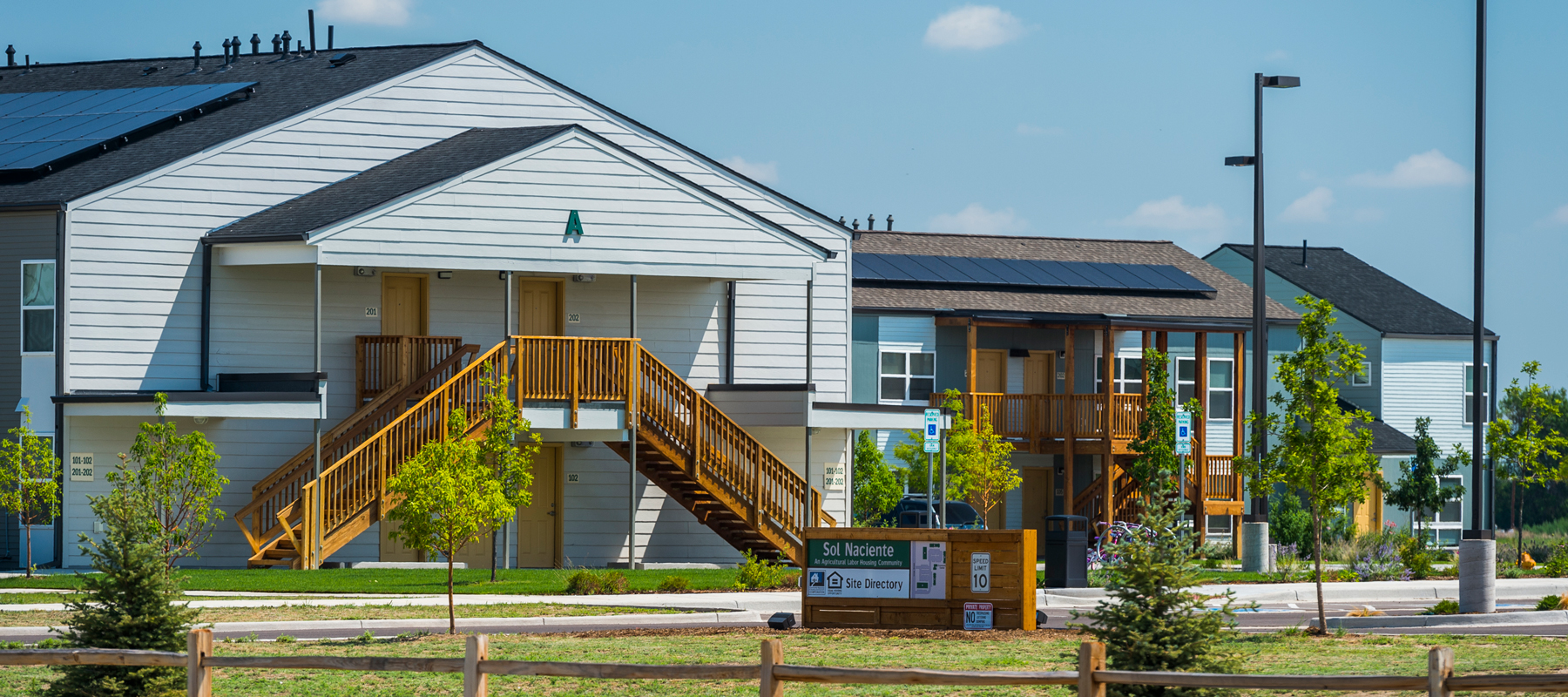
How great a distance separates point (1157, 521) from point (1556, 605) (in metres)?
12.8

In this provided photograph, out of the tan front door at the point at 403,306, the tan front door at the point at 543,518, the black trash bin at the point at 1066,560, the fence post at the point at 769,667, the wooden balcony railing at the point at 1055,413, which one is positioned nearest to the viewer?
the fence post at the point at 769,667

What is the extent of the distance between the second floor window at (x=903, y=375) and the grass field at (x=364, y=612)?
18.2 m

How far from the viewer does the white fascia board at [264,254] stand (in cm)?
2692

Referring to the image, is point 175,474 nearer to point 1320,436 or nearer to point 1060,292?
point 1320,436

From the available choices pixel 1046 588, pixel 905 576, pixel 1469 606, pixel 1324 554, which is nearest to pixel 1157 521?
pixel 905 576

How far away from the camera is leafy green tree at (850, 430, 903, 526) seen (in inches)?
1393

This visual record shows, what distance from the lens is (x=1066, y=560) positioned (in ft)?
81.6

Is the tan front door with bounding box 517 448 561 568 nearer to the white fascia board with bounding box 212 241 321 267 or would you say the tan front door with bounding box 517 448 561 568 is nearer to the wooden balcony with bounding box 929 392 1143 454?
the white fascia board with bounding box 212 241 321 267

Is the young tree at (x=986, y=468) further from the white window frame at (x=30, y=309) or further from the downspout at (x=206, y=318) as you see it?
the white window frame at (x=30, y=309)

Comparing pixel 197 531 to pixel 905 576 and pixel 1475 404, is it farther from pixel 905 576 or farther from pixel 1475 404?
pixel 1475 404

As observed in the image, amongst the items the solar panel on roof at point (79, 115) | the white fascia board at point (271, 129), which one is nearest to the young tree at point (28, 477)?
the white fascia board at point (271, 129)

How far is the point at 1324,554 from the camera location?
33.4 m

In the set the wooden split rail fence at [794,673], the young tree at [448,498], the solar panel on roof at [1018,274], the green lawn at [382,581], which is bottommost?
the green lawn at [382,581]

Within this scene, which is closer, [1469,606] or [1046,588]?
[1469,606]
